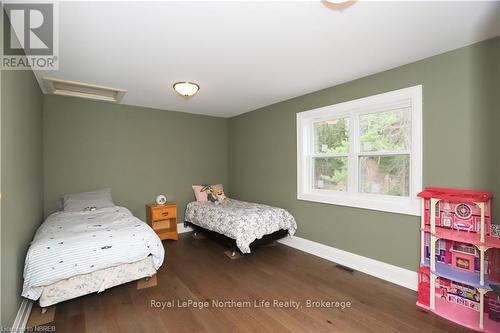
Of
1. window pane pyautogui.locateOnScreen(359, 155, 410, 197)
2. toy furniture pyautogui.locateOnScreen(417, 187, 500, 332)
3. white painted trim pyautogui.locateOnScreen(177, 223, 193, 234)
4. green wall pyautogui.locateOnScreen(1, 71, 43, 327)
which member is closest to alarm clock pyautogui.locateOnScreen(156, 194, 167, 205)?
white painted trim pyautogui.locateOnScreen(177, 223, 193, 234)

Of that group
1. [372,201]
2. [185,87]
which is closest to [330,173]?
[372,201]

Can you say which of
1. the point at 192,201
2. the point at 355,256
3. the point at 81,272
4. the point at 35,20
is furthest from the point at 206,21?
the point at 192,201

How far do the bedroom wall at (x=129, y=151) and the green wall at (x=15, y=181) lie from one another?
0.99 meters

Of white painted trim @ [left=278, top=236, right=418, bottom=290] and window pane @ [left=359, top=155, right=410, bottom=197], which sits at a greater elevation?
window pane @ [left=359, top=155, right=410, bottom=197]

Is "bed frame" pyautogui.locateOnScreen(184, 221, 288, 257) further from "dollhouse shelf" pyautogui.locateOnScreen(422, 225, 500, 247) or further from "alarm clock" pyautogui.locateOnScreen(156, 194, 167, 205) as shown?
"dollhouse shelf" pyautogui.locateOnScreen(422, 225, 500, 247)

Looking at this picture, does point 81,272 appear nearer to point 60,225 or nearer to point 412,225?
point 60,225

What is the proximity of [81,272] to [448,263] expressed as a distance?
3.45 meters

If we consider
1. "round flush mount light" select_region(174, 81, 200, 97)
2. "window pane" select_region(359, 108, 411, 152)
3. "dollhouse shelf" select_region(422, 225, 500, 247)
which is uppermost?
"round flush mount light" select_region(174, 81, 200, 97)

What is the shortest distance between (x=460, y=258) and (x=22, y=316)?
12.8ft

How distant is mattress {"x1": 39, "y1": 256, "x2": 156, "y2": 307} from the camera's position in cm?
205

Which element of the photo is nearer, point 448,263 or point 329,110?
point 448,263

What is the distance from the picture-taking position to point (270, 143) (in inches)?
168

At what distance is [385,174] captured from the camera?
287 centimetres

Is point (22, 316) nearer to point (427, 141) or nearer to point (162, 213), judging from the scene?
point (162, 213)
